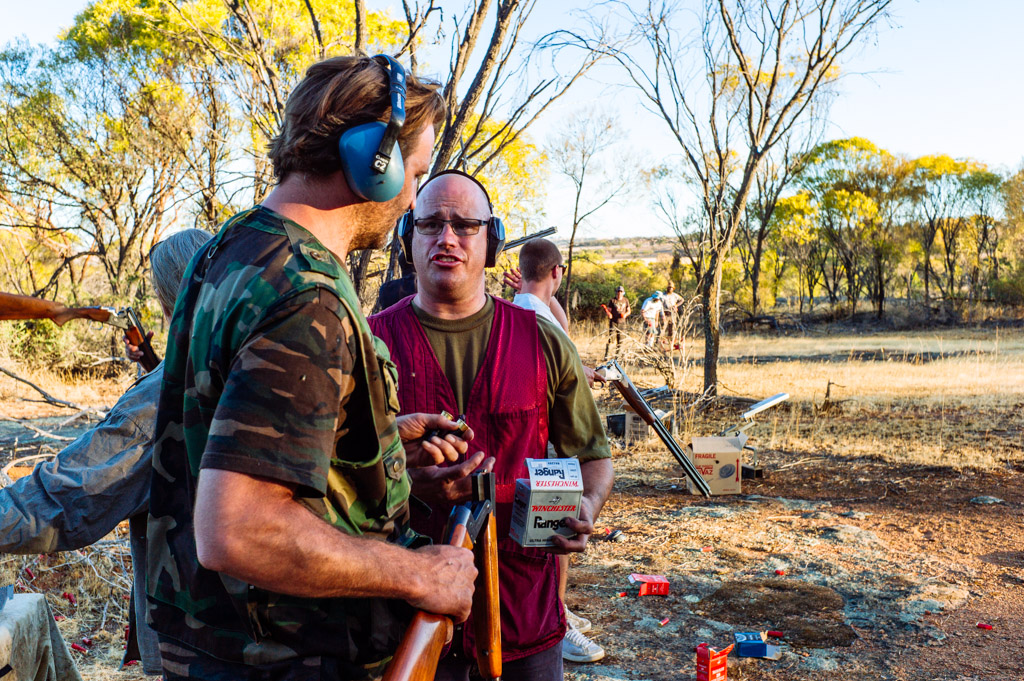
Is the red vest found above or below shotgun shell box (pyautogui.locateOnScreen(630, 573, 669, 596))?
above

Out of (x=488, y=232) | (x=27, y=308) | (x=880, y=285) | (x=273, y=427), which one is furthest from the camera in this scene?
(x=880, y=285)

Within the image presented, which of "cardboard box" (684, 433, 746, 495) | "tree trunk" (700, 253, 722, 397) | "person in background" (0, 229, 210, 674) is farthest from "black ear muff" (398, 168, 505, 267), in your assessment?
"tree trunk" (700, 253, 722, 397)

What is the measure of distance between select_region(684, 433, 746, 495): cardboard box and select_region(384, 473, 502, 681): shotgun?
5813 mm

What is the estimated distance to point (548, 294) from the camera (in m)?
5.18

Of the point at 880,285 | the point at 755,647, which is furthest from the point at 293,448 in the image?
the point at 880,285

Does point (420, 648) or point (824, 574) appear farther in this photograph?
point (824, 574)

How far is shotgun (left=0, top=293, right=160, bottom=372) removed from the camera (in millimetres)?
3016

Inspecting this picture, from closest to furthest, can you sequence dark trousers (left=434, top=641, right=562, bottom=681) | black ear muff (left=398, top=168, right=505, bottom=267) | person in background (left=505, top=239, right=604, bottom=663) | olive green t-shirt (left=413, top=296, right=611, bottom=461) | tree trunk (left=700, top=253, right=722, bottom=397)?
dark trousers (left=434, top=641, right=562, bottom=681) < olive green t-shirt (left=413, top=296, right=611, bottom=461) < black ear muff (left=398, top=168, right=505, bottom=267) < person in background (left=505, top=239, right=604, bottom=663) < tree trunk (left=700, top=253, right=722, bottom=397)

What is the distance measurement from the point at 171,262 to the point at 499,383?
50.6 inches

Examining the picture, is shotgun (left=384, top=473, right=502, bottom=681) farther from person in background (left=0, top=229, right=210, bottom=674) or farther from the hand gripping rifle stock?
the hand gripping rifle stock

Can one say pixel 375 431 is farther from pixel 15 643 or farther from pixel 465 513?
pixel 15 643

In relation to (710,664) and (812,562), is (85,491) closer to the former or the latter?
(710,664)

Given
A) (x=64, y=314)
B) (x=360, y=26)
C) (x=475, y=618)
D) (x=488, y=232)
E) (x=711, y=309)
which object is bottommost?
(x=475, y=618)

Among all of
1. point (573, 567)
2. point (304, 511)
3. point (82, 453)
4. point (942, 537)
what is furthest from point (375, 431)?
point (942, 537)
